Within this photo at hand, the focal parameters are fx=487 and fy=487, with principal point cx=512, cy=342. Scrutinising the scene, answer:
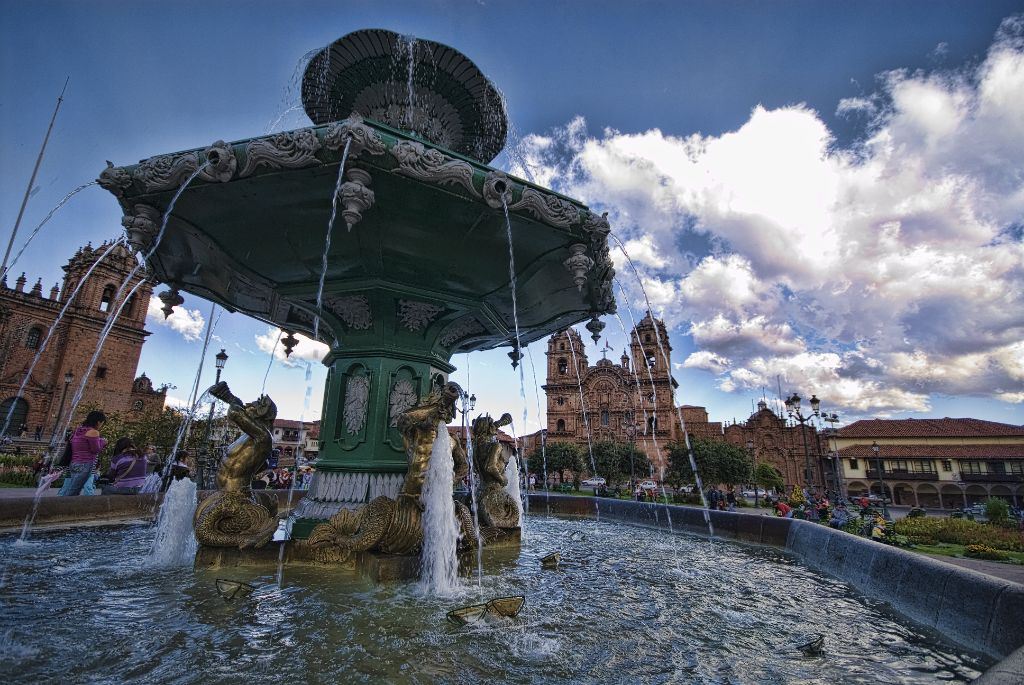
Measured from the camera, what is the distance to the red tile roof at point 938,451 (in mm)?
42750

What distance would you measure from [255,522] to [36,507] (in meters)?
4.15

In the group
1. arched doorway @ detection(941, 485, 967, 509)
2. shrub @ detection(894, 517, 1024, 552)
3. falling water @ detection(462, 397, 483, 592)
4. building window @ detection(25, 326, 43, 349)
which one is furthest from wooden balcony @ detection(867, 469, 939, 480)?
building window @ detection(25, 326, 43, 349)

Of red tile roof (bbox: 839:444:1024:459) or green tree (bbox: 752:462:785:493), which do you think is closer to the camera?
red tile roof (bbox: 839:444:1024:459)

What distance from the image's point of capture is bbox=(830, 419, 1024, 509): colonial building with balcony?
136ft

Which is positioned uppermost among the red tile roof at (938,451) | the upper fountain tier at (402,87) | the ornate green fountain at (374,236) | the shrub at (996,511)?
the upper fountain tier at (402,87)

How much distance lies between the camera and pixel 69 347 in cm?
3538

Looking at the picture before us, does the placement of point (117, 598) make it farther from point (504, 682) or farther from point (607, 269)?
→ point (607, 269)

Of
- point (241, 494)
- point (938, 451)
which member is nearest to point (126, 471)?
point (241, 494)

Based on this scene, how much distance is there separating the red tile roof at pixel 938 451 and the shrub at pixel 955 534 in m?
45.7

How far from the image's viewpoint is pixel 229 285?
6.43 meters

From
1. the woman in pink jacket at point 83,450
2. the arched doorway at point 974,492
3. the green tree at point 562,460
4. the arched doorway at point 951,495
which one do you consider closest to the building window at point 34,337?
the woman in pink jacket at point 83,450

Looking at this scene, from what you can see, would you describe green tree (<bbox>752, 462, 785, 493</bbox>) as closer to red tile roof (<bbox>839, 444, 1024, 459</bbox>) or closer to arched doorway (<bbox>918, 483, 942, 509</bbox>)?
red tile roof (<bbox>839, 444, 1024, 459</bbox>)

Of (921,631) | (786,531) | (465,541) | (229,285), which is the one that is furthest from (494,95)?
(786,531)

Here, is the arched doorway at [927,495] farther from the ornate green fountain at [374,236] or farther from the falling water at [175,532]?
the falling water at [175,532]
